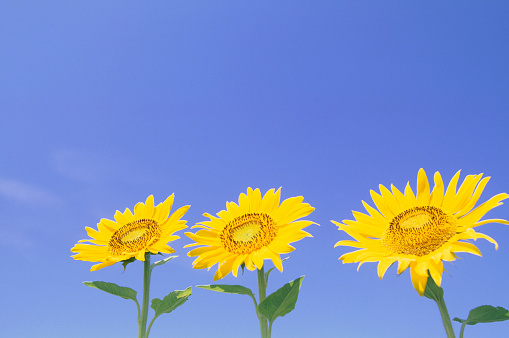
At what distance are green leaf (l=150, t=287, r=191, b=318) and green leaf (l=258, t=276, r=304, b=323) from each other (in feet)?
3.64

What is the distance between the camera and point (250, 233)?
4.95 metres

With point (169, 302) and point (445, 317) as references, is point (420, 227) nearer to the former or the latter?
point (445, 317)

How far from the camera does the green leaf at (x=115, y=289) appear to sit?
195 inches

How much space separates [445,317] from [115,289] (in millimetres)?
3313

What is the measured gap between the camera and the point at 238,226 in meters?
5.12

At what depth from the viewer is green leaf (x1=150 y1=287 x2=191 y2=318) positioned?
4922mm

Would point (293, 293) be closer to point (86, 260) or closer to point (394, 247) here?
point (394, 247)

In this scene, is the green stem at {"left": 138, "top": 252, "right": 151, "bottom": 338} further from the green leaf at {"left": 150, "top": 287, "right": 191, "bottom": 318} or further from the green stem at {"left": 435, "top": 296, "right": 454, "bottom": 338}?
→ the green stem at {"left": 435, "top": 296, "right": 454, "bottom": 338}

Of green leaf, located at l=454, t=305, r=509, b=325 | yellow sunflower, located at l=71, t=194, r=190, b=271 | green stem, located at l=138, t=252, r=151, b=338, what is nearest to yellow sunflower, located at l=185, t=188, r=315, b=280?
yellow sunflower, located at l=71, t=194, r=190, b=271

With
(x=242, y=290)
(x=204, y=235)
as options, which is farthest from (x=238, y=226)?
(x=242, y=290)

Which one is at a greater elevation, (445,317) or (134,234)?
(134,234)

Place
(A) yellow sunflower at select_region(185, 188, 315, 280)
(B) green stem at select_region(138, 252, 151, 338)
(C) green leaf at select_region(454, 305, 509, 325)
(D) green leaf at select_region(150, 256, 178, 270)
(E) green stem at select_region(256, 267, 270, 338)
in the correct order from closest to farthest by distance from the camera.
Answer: (C) green leaf at select_region(454, 305, 509, 325) < (E) green stem at select_region(256, 267, 270, 338) < (A) yellow sunflower at select_region(185, 188, 315, 280) < (B) green stem at select_region(138, 252, 151, 338) < (D) green leaf at select_region(150, 256, 178, 270)

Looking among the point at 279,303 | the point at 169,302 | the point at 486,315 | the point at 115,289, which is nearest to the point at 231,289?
the point at 279,303

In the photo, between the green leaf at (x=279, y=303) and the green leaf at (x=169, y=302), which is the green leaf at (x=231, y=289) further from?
the green leaf at (x=169, y=302)
